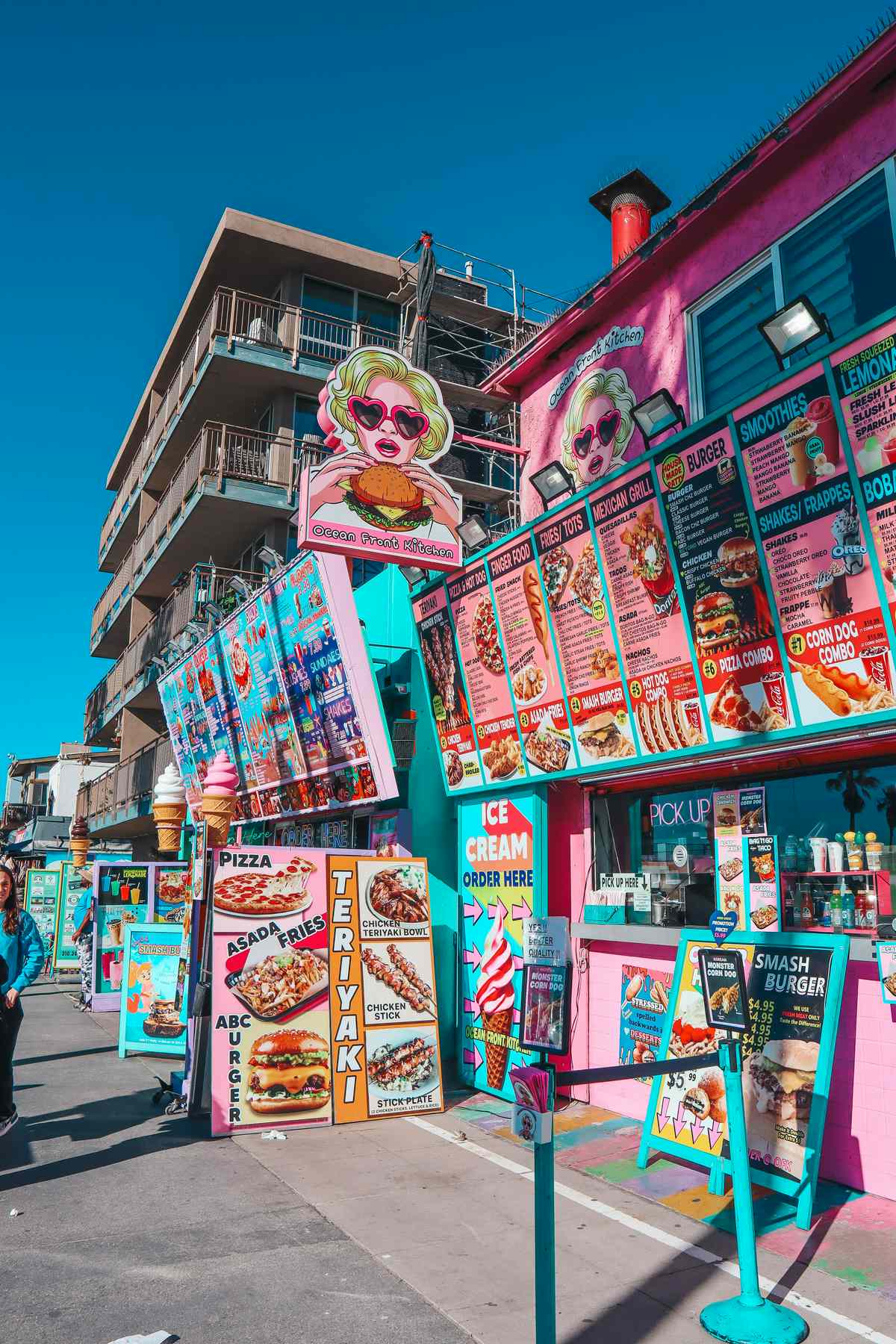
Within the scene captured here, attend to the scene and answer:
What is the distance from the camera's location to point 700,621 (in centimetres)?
766

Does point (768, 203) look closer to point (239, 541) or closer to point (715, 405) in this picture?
point (715, 405)

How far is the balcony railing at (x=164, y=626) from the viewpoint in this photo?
1970 centimetres

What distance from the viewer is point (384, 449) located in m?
9.97

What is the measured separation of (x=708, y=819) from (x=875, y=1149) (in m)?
2.84

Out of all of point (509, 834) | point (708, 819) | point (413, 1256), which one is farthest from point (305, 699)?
point (413, 1256)

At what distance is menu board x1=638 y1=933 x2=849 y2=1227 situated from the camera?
6.06 metres

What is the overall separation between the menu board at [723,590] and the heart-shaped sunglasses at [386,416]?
3.36m

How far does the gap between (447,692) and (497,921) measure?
269 centimetres

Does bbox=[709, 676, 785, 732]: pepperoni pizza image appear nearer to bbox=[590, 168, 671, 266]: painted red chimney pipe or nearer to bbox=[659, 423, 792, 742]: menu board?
bbox=[659, 423, 792, 742]: menu board

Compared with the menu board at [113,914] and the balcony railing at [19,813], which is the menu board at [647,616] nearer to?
the menu board at [113,914]

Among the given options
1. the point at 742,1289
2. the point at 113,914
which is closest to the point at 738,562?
the point at 742,1289

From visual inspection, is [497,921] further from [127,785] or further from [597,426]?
[127,785]

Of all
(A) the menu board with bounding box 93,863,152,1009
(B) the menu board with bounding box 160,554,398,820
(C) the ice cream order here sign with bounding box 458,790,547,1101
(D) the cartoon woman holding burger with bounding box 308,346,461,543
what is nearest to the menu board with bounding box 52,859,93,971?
(A) the menu board with bounding box 93,863,152,1009

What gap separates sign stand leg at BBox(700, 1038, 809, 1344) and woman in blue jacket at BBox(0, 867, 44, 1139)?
524 centimetres
